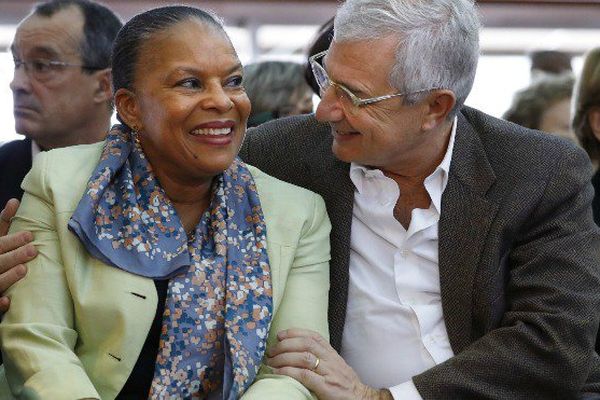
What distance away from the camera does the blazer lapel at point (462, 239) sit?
2320mm

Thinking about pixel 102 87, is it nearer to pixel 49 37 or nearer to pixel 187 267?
pixel 49 37

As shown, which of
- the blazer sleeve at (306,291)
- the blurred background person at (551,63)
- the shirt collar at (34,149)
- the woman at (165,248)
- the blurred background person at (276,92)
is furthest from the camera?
the blurred background person at (551,63)

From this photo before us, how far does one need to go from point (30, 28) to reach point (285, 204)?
4.23ft

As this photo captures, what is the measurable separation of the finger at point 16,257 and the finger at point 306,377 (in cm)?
55

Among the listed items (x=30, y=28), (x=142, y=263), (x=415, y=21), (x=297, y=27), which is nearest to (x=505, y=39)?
(x=297, y=27)

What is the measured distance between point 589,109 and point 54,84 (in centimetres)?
167

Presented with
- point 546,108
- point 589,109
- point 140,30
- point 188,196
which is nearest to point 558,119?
point 546,108

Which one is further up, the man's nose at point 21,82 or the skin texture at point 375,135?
the skin texture at point 375,135

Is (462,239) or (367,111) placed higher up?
(367,111)

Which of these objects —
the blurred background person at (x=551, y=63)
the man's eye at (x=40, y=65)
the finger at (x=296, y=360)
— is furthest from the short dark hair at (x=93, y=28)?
the blurred background person at (x=551, y=63)

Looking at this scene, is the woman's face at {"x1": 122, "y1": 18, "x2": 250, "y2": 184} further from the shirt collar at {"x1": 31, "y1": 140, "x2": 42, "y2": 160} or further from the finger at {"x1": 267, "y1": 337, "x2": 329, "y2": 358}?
the shirt collar at {"x1": 31, "y1": 140, "x2": 42, "y2": 160}

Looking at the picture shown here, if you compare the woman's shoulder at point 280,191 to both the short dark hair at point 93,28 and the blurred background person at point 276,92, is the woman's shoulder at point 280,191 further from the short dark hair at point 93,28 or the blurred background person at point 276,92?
the blurred background person at point 276,92

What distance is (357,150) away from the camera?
232cm

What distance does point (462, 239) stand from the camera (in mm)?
2334
